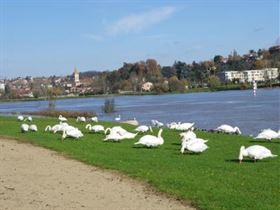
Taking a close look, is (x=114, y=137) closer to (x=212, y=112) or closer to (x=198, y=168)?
(x=198, y=168)

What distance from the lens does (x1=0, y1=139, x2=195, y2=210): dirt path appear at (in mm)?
11281

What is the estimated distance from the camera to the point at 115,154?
19.5 meters

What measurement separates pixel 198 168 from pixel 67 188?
4.16 m

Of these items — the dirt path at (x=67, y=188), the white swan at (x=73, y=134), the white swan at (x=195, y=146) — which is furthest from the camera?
the white swan at (x=73, y=134)

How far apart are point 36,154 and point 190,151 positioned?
18.7 feet

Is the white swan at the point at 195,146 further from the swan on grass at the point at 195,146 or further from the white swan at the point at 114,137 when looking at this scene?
the white swan at the point at 114,137

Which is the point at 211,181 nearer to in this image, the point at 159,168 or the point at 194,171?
the point at 194,171

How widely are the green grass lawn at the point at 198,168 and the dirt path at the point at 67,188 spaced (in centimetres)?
59

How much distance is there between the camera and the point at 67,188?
13.2m

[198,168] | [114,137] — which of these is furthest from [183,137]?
[198,168]

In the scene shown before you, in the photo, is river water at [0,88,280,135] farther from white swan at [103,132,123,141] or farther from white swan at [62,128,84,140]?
white swan at [62,128,84,140]

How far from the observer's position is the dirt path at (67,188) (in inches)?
444

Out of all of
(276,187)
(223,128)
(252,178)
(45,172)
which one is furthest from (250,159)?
(223,128)

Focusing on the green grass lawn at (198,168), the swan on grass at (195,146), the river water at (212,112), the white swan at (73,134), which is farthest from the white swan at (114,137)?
the river water at (212,112)
